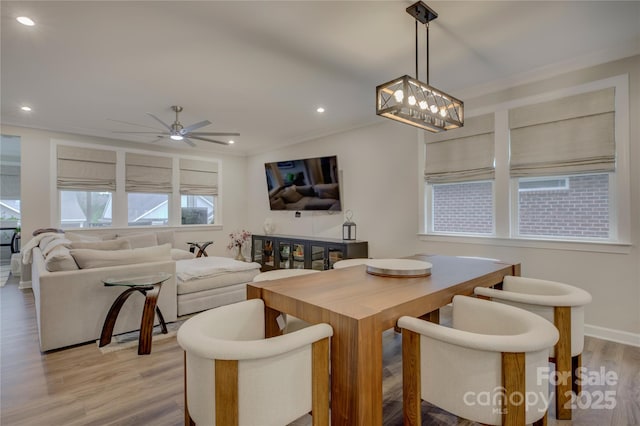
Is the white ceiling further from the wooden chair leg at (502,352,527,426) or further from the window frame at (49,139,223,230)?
the wooden chair leg at (502,352,527,426)

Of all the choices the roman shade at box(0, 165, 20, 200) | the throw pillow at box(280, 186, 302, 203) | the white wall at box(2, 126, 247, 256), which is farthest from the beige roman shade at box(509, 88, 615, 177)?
the roman shade at box(0, 165, 20, 200)

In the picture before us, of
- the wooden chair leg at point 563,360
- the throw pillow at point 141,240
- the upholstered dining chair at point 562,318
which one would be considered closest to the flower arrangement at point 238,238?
the throw pillow at point 141,240

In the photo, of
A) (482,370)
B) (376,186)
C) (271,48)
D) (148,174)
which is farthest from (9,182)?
(482,370)

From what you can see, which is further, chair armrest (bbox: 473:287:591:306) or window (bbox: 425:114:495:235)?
window (bbox: 425:114:495:235)

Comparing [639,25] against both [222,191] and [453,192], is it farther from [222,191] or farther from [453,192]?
[222,191]

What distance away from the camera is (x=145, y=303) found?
101 inches

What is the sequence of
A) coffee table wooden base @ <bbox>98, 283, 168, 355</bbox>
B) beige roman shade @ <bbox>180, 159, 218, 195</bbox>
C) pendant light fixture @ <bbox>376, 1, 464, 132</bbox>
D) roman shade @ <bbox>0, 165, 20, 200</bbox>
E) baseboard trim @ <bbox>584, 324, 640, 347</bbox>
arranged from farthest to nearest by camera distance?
1. roman shade @ <bbox>0, 165, 20, 200</bbox>
2. beige roman shade @ <bbox>180, 159, 218, 195</bbox>
3. baseboard trim @ <bbox>584, 324, 640, 347</bbox>
4. coffee table wooden base @ <bbox>98, 283, 168, 355</bbox>
5. pendant light fixture @ <bbox>376, 1, 464, 132</bbox>

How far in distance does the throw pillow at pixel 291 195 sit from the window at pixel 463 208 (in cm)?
247

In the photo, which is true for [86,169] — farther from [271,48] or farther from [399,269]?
[399,269]

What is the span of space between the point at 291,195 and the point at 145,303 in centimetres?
344

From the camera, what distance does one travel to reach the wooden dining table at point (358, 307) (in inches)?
44.6

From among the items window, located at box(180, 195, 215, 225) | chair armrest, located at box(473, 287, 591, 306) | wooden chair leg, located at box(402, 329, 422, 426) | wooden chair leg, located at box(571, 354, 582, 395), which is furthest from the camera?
window, located at box(180, 195, 215, 225)

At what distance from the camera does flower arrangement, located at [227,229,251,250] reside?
6414 millimetres

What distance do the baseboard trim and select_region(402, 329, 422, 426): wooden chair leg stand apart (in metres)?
2.51
